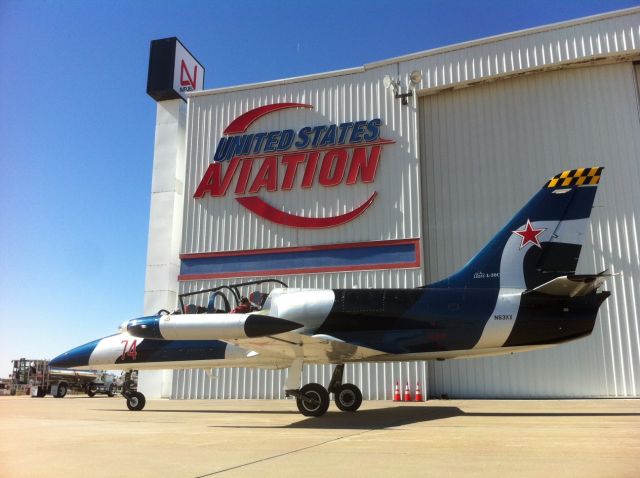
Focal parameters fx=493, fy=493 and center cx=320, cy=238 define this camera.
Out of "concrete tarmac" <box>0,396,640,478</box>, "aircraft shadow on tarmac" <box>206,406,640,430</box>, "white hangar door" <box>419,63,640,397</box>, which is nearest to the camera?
"concrete tarmac" <box>0,396,640,478</box>

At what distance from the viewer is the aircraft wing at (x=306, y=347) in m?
10.1

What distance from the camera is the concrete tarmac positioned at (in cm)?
434

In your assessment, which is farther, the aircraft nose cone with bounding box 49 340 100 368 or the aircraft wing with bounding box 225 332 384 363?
the aircraft nose cone with bounding box 49 340 100 368

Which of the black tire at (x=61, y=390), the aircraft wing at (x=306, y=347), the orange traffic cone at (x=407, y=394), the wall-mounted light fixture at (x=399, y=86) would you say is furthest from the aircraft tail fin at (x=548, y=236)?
the black tire at (x=61, y=390)

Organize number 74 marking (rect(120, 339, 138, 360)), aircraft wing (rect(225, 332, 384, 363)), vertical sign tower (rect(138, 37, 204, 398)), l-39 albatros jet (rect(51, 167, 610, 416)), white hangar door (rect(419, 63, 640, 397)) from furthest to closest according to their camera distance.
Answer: vertical sign tower (rect(138, 37, 204, 398)), white hangar door (rect(419, 63, 640, 397)), number 74 marking (rect(120, 339, 138, 360)), aircraft wing (rect(225, 332, 384, 363)), l-39 albatros jet (rect(51, 167, 610, 416))

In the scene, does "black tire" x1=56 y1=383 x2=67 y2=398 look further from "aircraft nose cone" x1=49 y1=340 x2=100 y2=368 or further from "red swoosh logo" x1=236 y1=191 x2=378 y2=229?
"red swoosh logo" x1=236 y1=191 x2=378 y2=229

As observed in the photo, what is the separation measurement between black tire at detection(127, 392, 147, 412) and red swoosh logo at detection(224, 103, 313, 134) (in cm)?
1099

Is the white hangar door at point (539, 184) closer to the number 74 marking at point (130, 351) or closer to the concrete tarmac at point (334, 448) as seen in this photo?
the concrete tarmac at point (334, 448)

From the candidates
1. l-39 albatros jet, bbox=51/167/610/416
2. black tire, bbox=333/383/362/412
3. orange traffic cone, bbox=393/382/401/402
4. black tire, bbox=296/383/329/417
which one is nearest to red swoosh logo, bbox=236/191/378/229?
orange traffic cone, bbox=393/382/401/402

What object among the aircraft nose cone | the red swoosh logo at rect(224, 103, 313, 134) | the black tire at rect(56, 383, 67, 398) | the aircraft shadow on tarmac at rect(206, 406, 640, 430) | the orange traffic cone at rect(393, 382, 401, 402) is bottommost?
the black tire at rect(56, 383, 67, 398)

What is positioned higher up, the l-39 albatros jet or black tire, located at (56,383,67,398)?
the l-39 albatros jet

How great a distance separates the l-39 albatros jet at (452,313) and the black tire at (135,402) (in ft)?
11.7

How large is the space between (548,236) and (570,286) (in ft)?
4.53

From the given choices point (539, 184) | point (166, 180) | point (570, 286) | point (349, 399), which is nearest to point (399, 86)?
point (539, 184)
